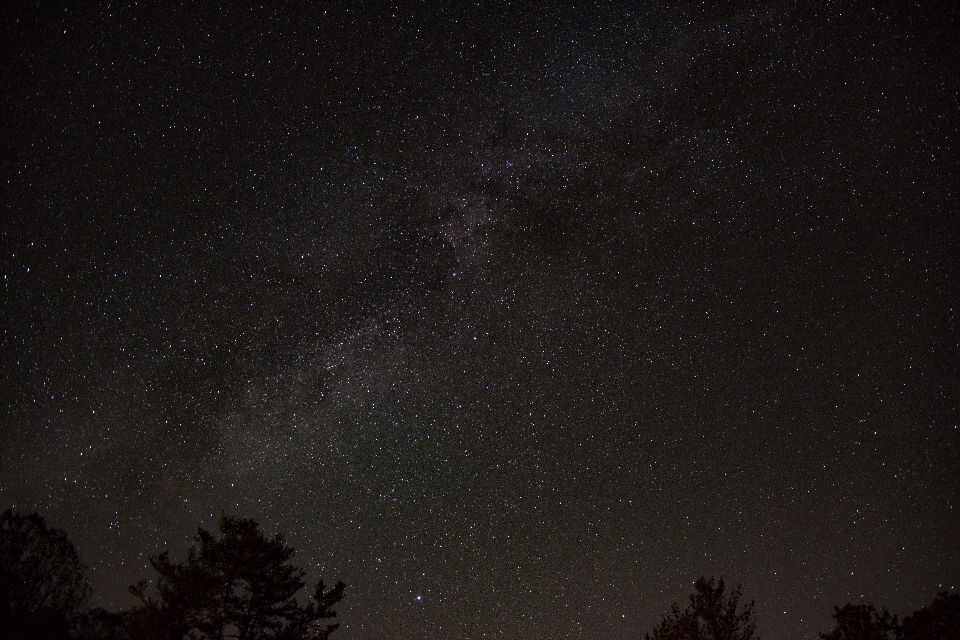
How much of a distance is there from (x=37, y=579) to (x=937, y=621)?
33.1 metres

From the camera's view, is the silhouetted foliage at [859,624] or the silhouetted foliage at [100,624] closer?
the silhouetted foliage at [859,624]

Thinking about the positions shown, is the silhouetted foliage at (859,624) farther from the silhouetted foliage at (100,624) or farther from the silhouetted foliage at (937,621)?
the silhouetted foliage at (100,624)

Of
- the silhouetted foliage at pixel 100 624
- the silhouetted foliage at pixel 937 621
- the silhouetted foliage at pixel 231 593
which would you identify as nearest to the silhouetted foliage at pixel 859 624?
the silhouetted foliage at pixel 937 621

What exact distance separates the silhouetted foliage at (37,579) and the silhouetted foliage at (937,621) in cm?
2930

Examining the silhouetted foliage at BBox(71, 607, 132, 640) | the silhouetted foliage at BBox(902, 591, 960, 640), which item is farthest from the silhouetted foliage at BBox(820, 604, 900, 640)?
the silhouetted foliage at BBox(71, 607, 132, 640)

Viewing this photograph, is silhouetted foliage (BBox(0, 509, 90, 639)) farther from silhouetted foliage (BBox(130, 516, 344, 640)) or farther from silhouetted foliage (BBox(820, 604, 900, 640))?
silhouetted foliage (BBox(820, 604, 900, 640))

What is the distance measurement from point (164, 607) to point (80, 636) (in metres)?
15.5

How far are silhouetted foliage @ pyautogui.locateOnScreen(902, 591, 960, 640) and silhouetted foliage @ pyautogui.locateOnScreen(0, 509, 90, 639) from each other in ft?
96.1

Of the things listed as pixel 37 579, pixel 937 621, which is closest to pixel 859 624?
Result: pixel 937 621

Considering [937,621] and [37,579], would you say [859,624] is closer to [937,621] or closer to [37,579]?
[937,621]

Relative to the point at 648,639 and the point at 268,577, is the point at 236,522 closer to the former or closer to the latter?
the point at 268,577

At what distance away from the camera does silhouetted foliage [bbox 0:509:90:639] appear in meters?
23.3

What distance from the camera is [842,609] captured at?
17.8m

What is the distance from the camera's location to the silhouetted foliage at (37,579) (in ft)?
76.3
